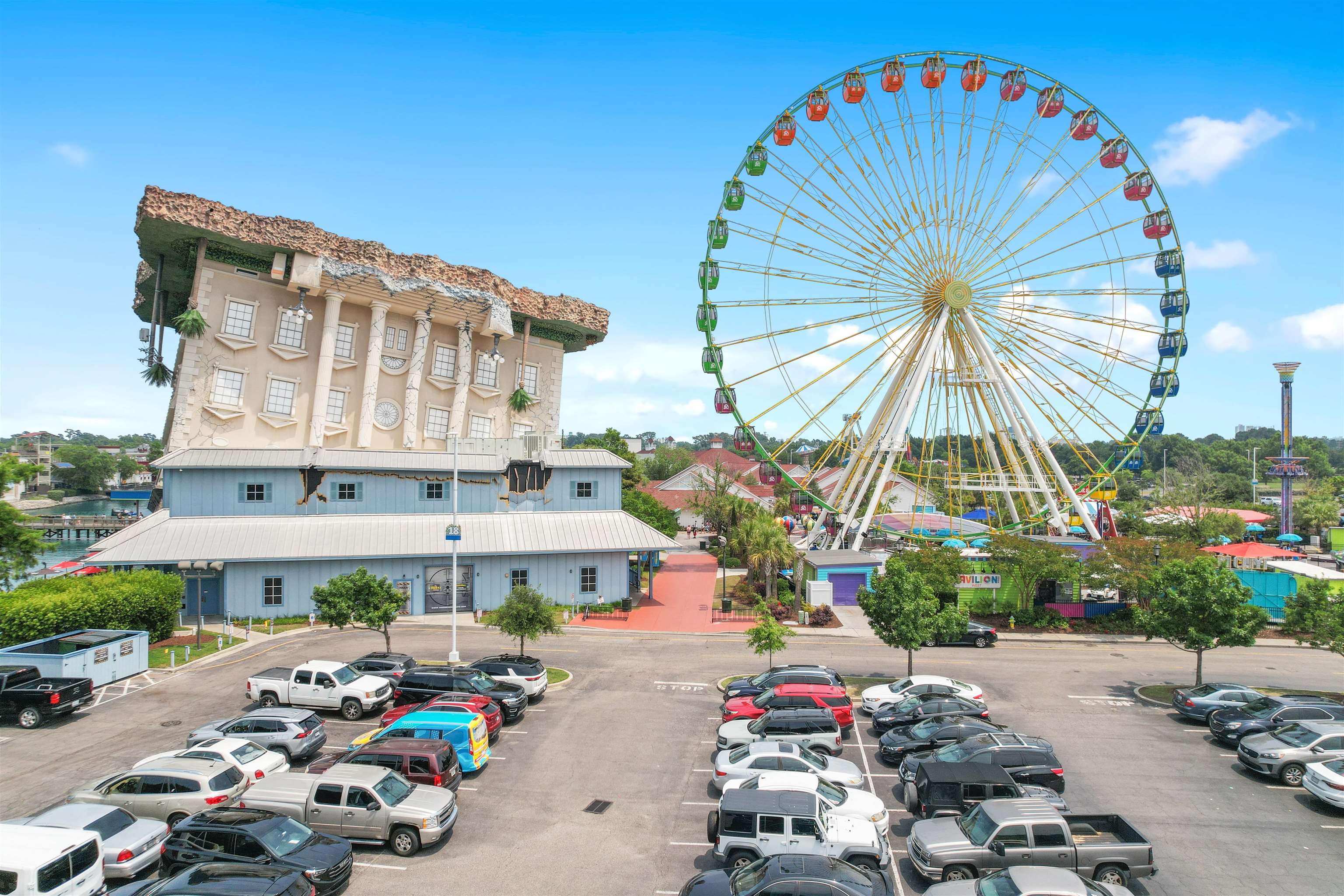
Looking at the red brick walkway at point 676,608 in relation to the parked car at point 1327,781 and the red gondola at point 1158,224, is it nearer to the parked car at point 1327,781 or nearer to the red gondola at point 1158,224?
the parked car at point 1327,781

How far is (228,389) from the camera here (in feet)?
143

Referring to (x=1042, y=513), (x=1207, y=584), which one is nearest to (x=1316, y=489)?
(x=1042, y=513)

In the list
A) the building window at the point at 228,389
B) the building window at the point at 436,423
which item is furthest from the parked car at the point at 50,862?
the building window at the point at 436,423

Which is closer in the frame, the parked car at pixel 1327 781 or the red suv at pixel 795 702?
the parked car at pixel 1327 781

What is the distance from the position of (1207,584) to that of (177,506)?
42.6 m

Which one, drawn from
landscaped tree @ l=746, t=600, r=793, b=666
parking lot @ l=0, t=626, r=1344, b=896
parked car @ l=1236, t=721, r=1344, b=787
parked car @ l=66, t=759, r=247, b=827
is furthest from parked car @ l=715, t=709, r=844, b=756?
→ parked car @ l=66, t=759, r=247, b=827

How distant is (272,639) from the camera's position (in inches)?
1347

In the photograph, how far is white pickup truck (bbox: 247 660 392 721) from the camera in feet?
77.6

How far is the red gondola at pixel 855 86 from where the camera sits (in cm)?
4081

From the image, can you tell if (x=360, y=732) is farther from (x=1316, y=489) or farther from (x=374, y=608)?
(x=1316, y=489)

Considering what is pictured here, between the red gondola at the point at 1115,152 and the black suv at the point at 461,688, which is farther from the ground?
the red gondola at the point at 1115,152

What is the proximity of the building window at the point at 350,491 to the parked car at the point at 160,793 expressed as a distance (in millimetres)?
24738

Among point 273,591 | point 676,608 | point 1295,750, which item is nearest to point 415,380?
point 273,591

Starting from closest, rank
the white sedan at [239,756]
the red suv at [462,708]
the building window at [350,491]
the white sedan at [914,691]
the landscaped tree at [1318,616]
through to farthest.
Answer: the white sedan at [239,756]
the red suv at [462,708]
the white sedan at [914,691]
the landscaped tree at [1318,616]
the building window at [350,491]
